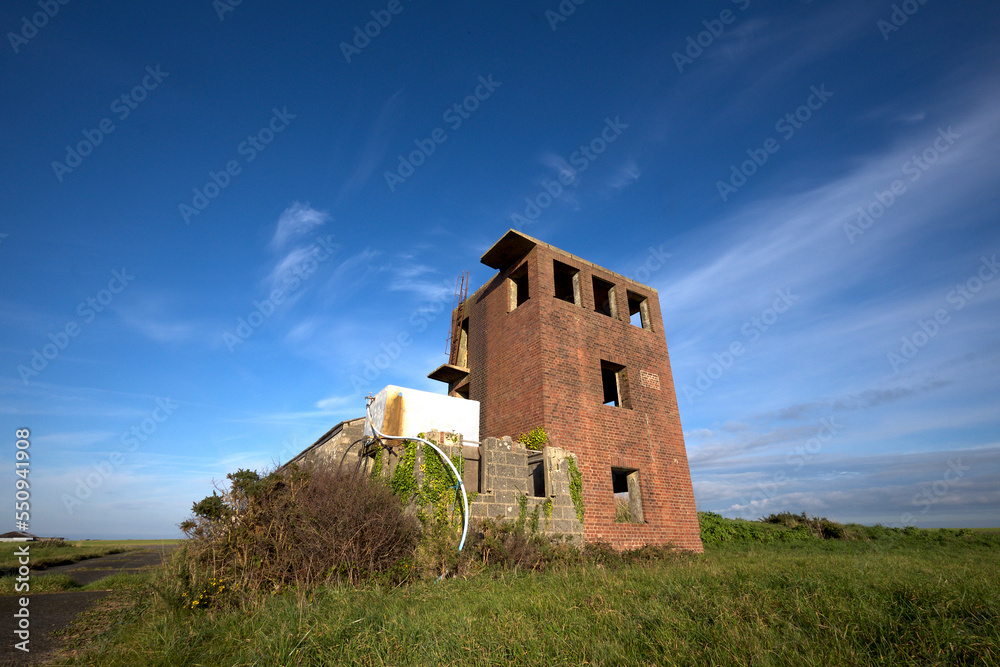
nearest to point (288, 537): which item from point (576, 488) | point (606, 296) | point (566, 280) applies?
point (576, 488)

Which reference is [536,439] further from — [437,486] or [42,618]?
[42,618]

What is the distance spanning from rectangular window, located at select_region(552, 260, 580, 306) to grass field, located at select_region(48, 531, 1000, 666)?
32.8 feet

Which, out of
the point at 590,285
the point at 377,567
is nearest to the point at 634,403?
the point at 590,285

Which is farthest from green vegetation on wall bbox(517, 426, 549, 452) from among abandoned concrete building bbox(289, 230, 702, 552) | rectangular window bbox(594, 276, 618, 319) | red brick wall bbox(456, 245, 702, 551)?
rectangular window bbox(594, 276, 618, 319)

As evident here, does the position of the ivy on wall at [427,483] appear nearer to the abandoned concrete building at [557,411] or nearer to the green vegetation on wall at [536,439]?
the abandoned concrete building at [557,411]

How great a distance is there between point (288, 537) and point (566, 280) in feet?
39.9

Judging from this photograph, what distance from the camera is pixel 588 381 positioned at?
12828 mm

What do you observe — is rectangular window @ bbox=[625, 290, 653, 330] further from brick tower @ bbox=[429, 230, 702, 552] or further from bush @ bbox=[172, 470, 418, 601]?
bush @ bbox=[172, 470, 418, 601]

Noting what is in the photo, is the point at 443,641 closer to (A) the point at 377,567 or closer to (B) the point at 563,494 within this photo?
(A) the point at 377,567

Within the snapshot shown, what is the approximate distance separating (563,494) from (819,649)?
7665 mm

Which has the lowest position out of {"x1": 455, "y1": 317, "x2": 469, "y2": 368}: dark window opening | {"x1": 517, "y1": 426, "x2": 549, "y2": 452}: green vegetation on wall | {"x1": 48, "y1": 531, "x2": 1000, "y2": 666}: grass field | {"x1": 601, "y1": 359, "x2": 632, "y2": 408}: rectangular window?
{"x1": 48, "y1": 531, "x2": 1000, "y2": 666}: grass field

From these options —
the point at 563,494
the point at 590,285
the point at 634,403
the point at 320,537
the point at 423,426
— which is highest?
the point at 590,285

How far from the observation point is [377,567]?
685 cm

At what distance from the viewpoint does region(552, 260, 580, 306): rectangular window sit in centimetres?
1462
